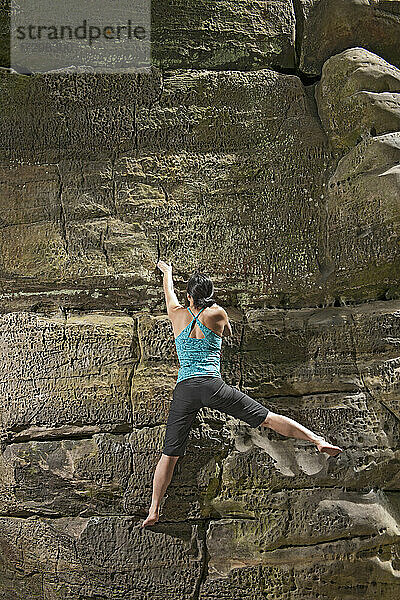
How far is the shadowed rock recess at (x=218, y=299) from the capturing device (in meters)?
3.29

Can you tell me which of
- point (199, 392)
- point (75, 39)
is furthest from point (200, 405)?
point (75, 39)

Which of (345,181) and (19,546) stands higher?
(345,181)

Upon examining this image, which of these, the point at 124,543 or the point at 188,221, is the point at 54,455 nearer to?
the point at 124,543

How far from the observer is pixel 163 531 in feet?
10.8

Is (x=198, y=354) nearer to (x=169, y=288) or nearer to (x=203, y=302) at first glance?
(x=203, y=302)

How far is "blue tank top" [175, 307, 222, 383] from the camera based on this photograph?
3.11 meters

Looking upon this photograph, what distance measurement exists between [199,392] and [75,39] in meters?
2.38

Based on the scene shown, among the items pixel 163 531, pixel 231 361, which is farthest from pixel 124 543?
pixel 231 361

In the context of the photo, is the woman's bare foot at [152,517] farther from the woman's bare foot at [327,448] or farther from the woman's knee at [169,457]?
the woman's bare foot at [327,448]

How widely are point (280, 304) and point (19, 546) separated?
2.07 m

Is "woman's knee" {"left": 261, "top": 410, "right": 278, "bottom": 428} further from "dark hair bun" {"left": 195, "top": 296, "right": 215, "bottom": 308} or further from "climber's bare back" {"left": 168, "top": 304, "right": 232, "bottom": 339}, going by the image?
"dark hair bun" {"left": 195, "top": 296, "right": 215, "bottom": 308}

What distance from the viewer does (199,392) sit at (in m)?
3.07

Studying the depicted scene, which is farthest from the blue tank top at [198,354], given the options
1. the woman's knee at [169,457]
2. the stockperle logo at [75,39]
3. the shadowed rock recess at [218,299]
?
the stockperle logo at [75,39]

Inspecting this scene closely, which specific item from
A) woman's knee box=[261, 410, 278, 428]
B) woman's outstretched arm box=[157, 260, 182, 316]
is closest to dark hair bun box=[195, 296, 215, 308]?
woman's outstretched arm box=[157, 260, 182, 316]
